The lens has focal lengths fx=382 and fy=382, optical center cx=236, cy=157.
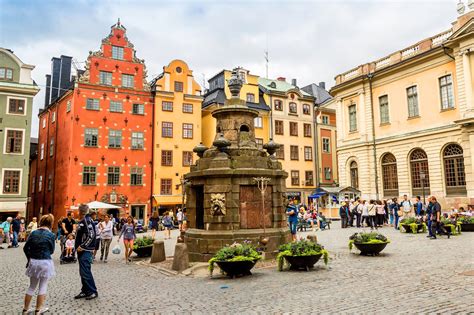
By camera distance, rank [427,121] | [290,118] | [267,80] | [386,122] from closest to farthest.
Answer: [427,121] < [386,122] < [290,118] < [267,80]

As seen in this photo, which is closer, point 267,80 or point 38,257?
point 38,257

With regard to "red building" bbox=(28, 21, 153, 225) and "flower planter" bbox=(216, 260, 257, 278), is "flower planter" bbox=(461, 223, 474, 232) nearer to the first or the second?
"flower planter" bbox=(216, 260, 257, 278)

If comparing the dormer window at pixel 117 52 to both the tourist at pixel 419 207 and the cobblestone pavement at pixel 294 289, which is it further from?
the tourist at pixel 419 207

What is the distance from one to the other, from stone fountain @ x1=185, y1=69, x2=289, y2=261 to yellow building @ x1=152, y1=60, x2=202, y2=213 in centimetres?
2317

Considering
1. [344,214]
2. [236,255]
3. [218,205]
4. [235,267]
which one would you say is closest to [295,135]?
[344,214]

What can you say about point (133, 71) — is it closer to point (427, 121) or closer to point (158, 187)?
point (158, 187)

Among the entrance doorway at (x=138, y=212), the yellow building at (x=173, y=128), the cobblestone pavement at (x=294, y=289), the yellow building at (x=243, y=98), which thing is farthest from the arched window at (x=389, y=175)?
the cobblestone pavement at (x=294, y=289)

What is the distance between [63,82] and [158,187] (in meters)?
15.7

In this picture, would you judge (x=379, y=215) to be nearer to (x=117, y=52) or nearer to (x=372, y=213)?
(x=372, y=213)

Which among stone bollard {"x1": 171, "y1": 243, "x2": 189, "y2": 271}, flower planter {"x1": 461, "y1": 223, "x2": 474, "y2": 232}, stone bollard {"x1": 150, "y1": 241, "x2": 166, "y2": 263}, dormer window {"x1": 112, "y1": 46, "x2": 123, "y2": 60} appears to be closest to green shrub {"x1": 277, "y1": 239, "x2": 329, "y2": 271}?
stone bollard {"x1": 171, "y1": 243, "x2": 189, "y2": 271}

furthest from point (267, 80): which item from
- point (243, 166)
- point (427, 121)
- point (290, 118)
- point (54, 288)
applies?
point (54, 288)

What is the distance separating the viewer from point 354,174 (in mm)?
38281

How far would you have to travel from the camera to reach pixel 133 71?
36.8 m

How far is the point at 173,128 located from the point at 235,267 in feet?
96.5
